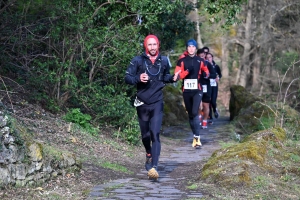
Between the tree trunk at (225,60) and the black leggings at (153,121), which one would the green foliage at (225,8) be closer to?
the black leggings at (153,121)

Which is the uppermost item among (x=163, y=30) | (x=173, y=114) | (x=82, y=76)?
(x=163, y=30)

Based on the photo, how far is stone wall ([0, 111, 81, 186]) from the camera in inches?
310

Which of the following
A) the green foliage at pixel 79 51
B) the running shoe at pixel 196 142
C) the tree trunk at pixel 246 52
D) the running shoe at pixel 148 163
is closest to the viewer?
the running shoe at pixel 148 163

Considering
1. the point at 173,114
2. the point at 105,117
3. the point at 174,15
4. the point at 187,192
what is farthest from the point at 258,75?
the point at 187,192

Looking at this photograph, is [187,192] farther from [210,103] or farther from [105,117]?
[210,103]

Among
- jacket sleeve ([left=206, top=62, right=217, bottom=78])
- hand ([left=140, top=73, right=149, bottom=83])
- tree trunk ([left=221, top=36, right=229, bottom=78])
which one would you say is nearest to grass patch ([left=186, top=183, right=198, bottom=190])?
hand ([left=140, top=73, right=149, bottom=83])

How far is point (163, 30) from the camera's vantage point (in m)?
18.5

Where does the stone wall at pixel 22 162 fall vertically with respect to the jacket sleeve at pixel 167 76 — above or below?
below

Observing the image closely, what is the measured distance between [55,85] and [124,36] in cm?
176

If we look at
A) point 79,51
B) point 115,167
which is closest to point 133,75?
point 115,167

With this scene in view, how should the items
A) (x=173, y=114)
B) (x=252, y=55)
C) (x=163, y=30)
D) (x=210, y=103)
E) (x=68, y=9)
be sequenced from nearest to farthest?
1. (x=68, y=9)
2. (x=163, y=30)
3. (x=210, y=103)
4. (x=173, y=114)
5. (x=252, y=55)

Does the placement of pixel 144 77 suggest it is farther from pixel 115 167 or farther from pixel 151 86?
pixel 115 167

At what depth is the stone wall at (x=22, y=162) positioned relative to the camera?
7.87 metres

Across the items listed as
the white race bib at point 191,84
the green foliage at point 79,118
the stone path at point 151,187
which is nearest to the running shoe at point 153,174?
the stone path at point 151,187
